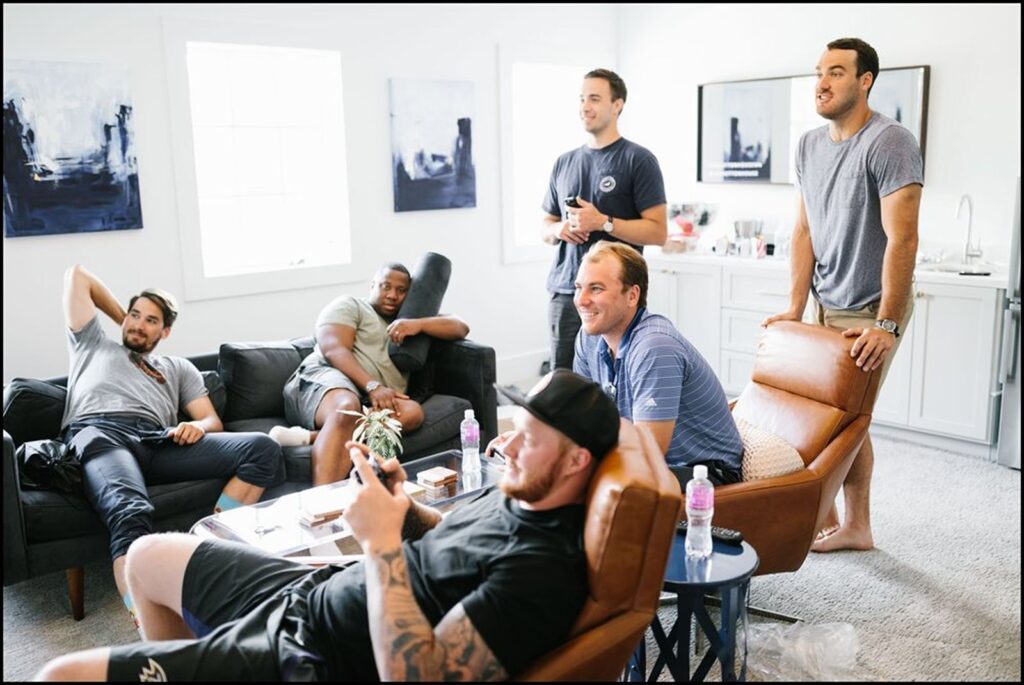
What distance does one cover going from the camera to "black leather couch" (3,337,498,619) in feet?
9.42

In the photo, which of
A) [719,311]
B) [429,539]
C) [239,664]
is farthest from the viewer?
[719,311]

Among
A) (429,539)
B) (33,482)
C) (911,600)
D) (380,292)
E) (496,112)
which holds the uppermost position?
(496,112)

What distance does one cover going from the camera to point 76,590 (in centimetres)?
292

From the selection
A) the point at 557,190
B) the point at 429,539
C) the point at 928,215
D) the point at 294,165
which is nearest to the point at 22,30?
the point at 294,165

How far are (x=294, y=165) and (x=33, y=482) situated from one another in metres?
2.48

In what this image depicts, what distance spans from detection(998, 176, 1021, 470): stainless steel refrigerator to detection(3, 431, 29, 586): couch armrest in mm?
4037

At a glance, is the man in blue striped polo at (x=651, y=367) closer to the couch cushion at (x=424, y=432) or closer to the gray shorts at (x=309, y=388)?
the couch cushion at (x=424, y=432)

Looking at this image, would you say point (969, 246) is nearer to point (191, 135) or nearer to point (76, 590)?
point (191, 135)

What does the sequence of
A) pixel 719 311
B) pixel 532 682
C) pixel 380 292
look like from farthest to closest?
1. pixel 719 311
2. pixel 380 292
3. pixel 532 682

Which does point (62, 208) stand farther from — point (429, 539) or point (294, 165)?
point (429, 539)

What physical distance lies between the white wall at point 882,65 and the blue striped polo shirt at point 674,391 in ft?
9.24

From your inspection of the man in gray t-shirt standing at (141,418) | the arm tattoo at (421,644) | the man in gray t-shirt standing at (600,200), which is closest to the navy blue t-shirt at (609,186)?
the man in gray t-shirt standing at (600,200)

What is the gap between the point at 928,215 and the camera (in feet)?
16.0

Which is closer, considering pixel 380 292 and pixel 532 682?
pixel 532 682
